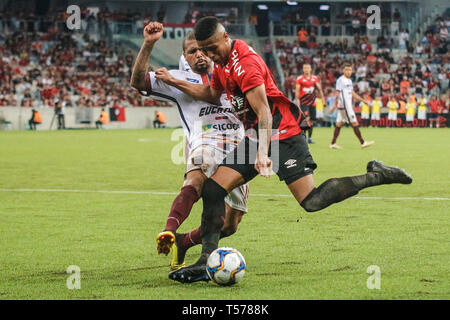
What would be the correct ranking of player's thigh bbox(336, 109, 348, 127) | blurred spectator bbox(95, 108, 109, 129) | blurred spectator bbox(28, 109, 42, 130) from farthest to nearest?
blurred spectator bbox(95, 108, 109, 129) < blurred spectator bbox(28, 109, 42, 130) < player's thigh bbox(336, 109, 348, 127)

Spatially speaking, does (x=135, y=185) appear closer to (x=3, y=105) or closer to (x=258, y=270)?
(x=258, y=270)

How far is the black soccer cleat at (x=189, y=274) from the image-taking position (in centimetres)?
557

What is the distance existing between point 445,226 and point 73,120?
108 feet

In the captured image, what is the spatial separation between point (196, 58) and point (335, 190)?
5.68 feet

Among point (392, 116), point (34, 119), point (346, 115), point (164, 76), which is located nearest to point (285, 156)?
point (164, 76)

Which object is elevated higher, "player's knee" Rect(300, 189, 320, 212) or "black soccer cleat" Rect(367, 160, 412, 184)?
"black soccer cleat" Rect(367, 160, 412, 184)

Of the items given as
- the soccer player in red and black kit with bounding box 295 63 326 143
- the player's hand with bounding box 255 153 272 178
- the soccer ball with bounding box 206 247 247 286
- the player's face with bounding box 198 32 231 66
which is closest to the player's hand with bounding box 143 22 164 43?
the player's face with bounding box 198 32 231 66

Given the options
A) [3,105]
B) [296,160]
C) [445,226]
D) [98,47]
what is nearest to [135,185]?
[445,226]

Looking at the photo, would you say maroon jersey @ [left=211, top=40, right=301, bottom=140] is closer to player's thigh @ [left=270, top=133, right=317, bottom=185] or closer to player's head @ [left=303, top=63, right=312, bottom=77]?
player's thigh @ [left=270, top=133, right=317, bottom=185]

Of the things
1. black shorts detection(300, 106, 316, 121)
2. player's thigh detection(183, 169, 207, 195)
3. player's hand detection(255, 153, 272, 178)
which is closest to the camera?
player's hand detection(255, 153, 272, 178)

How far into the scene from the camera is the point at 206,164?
6.51 meters

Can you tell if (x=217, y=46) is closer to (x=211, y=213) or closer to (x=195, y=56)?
(x=195, y=56)

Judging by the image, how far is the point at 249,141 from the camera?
604 cm

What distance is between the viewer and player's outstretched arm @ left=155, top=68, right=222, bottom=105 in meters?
6.59
